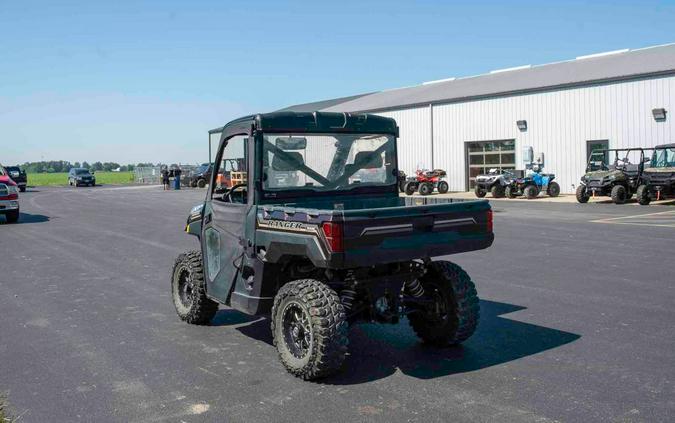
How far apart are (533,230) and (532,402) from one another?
11.7m

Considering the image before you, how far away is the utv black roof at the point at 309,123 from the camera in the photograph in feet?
20.1

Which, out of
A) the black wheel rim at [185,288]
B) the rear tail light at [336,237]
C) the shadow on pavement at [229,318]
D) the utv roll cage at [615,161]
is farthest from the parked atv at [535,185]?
the rear tail light at [336,237]

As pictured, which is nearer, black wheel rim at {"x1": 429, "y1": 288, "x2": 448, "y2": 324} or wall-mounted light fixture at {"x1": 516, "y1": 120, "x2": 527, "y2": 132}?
black wheel rim at {"x1": 429, "y1": 288, "x2": 448, "y2": 324}

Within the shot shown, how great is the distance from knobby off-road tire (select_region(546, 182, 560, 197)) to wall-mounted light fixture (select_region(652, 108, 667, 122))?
15.0ft

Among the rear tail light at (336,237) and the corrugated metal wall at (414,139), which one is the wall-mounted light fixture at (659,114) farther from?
the rear tail light at (336,237)

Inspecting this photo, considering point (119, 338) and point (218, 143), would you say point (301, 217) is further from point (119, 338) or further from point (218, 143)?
point (119, 338)

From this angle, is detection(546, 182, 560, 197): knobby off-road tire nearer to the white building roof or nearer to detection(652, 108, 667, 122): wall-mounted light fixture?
detection(652, 108, 667, 122): wall-mounted light fixture

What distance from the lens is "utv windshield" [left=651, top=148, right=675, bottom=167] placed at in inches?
923

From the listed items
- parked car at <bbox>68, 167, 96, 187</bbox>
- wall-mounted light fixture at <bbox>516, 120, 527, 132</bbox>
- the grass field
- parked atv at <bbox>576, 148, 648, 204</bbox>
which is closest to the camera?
parked atv at <bbox>576, 148, 648, 204</bbox>

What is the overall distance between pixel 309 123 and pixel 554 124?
26.6 meters

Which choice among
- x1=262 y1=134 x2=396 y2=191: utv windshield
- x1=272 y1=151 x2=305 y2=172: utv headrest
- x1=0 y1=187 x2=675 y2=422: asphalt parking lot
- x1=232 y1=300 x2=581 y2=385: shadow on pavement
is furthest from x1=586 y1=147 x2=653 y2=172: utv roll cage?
x1=272 y1=151 x2=305 y2=172: utv headrest

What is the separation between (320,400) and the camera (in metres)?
5.00

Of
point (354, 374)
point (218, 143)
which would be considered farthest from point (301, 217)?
point (218, 143)

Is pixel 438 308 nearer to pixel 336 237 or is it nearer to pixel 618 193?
pixel 336 237
